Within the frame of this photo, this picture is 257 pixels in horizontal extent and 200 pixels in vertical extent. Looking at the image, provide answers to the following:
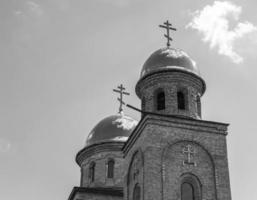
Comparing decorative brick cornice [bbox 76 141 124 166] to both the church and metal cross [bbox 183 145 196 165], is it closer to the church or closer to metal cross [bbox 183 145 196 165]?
the church

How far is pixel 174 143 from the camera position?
16250mm

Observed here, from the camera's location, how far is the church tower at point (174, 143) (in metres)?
15.7

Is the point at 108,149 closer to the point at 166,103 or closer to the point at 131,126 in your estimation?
the point at 131,126

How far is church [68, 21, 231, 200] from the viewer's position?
1572cm

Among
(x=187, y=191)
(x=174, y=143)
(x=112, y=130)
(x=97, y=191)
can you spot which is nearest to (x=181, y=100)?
(x=174, y=143)

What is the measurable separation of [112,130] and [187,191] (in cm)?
744

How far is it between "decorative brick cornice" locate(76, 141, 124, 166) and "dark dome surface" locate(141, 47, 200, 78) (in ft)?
16.4

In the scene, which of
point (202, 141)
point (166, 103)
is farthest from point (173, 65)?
point (202, 141)

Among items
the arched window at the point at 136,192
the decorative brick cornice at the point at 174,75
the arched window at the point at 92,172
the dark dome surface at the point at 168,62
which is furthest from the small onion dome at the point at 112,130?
the arched window at the point at 136,192

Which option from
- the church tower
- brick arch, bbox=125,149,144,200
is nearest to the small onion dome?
the church tower

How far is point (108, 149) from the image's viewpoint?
22.5 metres

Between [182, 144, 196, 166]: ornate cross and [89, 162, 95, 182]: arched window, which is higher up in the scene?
[89, 162, 95, 182]: arched window

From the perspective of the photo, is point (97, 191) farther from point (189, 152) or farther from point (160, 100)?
point (189, 152)

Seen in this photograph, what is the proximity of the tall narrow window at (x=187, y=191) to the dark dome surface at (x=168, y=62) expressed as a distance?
13.7 feet
